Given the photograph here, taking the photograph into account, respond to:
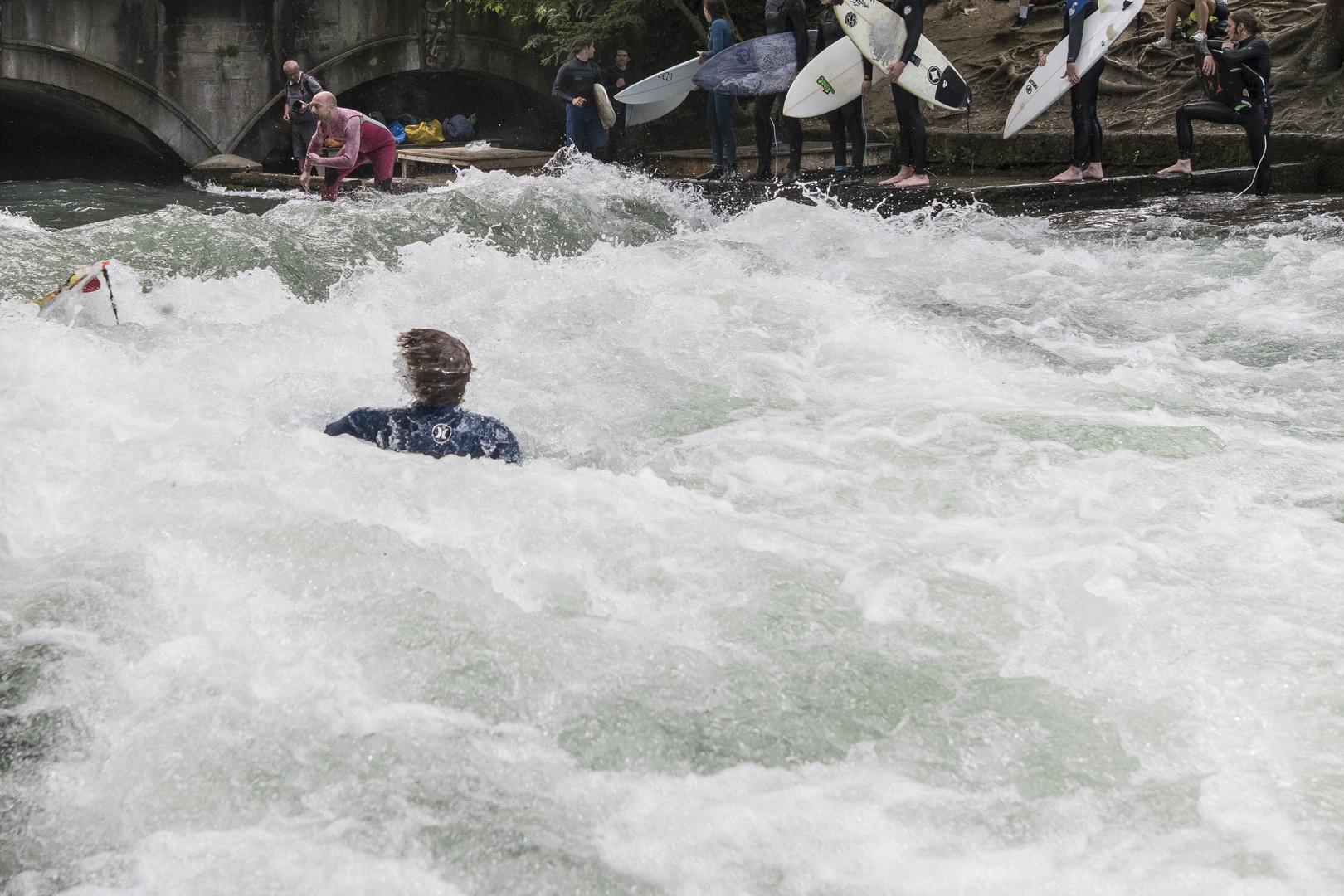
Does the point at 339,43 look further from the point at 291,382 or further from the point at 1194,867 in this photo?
the point at 1194,867

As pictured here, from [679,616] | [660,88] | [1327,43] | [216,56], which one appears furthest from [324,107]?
[216,56]

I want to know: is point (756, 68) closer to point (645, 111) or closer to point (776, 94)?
point (776, 94)

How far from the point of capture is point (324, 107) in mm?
8664

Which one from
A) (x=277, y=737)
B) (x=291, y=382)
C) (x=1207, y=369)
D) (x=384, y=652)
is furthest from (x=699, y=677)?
(x=1207, y=369)

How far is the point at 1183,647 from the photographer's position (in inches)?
105

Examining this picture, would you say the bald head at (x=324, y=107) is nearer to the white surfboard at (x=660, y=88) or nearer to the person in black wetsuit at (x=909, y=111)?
Result: the white surfboard at (x=660, y=88)

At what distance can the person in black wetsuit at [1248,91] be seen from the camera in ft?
26.8

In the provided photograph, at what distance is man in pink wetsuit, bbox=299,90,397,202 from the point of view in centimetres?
873

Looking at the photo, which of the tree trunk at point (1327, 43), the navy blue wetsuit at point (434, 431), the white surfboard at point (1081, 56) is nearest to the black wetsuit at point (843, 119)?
the white surfboard at point (1081, 56)

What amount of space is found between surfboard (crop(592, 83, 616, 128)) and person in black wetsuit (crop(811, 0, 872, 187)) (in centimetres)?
227

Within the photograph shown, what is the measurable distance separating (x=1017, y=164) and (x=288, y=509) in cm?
939

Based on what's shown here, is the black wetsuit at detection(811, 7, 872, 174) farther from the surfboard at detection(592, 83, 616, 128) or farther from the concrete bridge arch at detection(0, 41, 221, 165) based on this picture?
the concrete bridge arch at detection(0, 41, 221, 165)

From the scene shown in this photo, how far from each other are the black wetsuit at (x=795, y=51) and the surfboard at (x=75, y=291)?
5.59m

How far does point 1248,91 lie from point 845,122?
2977 mm
